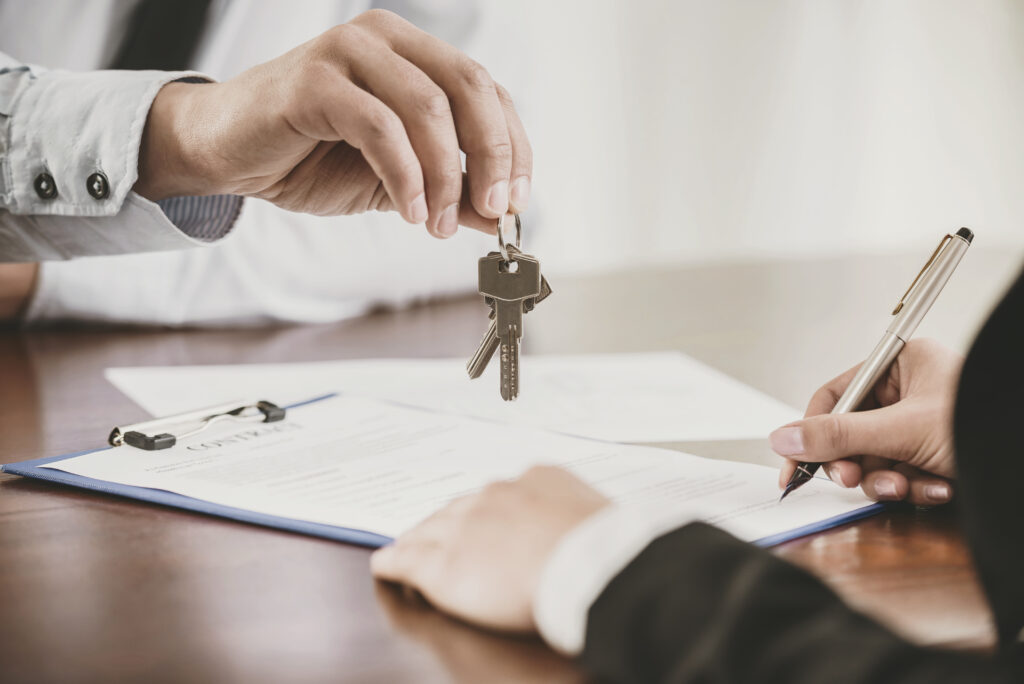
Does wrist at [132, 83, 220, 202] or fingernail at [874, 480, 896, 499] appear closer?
fingernail at [874, 480, 896, 499]

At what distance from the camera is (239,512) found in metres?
0.66

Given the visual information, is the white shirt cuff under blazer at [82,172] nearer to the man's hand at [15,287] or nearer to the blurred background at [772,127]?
the man's hand at [15,287]

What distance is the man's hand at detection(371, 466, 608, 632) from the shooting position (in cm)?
47

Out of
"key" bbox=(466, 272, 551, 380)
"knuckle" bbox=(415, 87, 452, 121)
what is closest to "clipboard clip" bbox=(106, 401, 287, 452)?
"key" bbox=(466, 272, 551, 380)

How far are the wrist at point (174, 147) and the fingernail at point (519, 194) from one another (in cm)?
34

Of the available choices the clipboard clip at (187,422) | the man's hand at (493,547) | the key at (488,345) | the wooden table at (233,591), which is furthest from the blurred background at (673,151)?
the man's hand at (493,547)

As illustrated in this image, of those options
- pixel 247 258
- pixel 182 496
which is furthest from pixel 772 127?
pixel 182 496

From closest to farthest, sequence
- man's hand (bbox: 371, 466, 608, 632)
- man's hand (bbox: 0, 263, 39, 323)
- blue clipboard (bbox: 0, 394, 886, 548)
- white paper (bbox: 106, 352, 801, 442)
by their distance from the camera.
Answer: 1. man's hand (bbox: 371, 466, 608, 632)
2. blue clipboard (bbox: 0, 394, 886, 548)
3. white paper (bbox: 106, 352, 801, 442)
4. man's hand (bbox: 0, 263, 39, 323)

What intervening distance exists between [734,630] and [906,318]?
46cm

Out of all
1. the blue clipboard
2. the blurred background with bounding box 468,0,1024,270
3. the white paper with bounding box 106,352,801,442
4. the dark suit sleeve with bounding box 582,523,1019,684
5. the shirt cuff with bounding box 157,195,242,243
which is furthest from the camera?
the blurred background with bounding box 468,0,1024,270

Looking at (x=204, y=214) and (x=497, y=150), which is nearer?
(x=497, y=150)

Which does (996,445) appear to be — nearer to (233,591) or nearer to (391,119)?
(233,591)

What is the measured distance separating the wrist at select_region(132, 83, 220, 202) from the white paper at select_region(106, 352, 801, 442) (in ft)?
0.74

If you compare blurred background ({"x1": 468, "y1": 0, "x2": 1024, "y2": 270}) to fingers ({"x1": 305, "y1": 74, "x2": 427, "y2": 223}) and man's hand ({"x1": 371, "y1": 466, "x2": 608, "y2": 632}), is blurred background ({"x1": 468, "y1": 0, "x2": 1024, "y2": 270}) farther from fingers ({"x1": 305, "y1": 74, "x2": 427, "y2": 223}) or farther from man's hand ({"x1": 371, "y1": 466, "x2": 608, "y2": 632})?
man's hand ({"x1": 371, "y1": 466, "x2": 608, "y2": 632})
